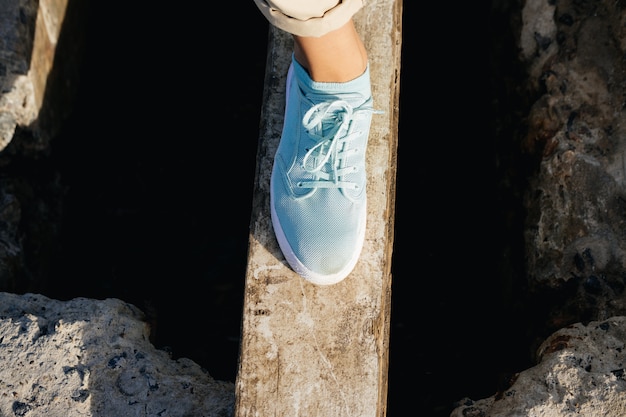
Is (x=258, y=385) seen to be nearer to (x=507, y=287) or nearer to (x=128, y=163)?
(x=507, y=287)

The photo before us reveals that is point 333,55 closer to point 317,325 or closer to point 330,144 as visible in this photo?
point 330,144

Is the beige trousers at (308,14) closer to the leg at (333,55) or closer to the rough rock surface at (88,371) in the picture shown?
the leg at (333,55)

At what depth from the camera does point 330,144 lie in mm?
1733

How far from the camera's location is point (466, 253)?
2.40 meters

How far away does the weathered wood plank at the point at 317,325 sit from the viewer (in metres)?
1.64

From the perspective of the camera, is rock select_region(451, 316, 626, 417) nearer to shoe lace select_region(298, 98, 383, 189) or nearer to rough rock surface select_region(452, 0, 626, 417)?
rough rock surface select_region(452, 0, 626, 417)

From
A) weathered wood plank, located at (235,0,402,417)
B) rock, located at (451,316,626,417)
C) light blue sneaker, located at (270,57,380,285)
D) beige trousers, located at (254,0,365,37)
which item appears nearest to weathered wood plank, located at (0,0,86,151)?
weathered wood plank, located at (235,0,402,417)

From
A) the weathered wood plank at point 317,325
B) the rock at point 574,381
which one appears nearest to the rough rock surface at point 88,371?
the weathered wood plank at point 317,325

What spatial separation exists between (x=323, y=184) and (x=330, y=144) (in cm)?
12

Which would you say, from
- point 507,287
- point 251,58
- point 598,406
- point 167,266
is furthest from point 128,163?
point 598,406

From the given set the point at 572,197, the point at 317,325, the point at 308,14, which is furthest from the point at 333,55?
the point at 572,197

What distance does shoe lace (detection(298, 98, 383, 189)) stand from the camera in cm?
172

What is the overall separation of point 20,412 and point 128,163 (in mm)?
1282

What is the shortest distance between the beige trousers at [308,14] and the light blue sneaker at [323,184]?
297 millimetres
